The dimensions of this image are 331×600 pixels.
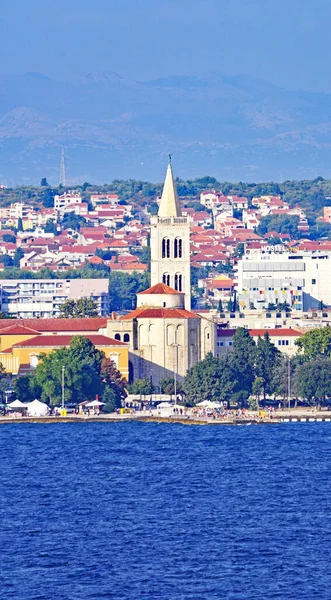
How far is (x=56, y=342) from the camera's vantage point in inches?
3858

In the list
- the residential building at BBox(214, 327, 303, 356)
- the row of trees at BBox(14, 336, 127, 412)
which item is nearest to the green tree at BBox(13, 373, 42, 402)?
the row of trees at BBox(14, 336, 127, 412)

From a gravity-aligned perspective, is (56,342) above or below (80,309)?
below

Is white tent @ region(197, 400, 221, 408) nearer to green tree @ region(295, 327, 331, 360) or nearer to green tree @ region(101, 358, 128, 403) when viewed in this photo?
green tree @ region(101, 358, 128, 403)

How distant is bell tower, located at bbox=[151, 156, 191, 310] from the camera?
372 feet

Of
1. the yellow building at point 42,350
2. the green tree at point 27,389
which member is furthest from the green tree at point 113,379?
the green tree at point 27,389

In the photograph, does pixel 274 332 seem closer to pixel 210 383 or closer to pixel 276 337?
pixel 276 337

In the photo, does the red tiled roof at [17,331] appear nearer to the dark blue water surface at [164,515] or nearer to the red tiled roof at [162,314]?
the red tiled roof at [162,314]

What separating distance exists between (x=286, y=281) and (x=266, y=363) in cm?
5521

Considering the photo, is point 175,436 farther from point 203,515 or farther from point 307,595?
point 307,595

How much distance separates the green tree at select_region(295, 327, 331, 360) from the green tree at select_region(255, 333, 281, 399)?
3065mm

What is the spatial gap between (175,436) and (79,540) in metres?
29.8

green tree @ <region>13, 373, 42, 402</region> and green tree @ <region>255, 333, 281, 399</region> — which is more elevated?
green tree @ <region>255, 333, 281, 399</region>

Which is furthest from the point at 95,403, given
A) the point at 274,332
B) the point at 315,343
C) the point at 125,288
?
the point at 125,288

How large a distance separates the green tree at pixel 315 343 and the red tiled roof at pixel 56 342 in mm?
9298
